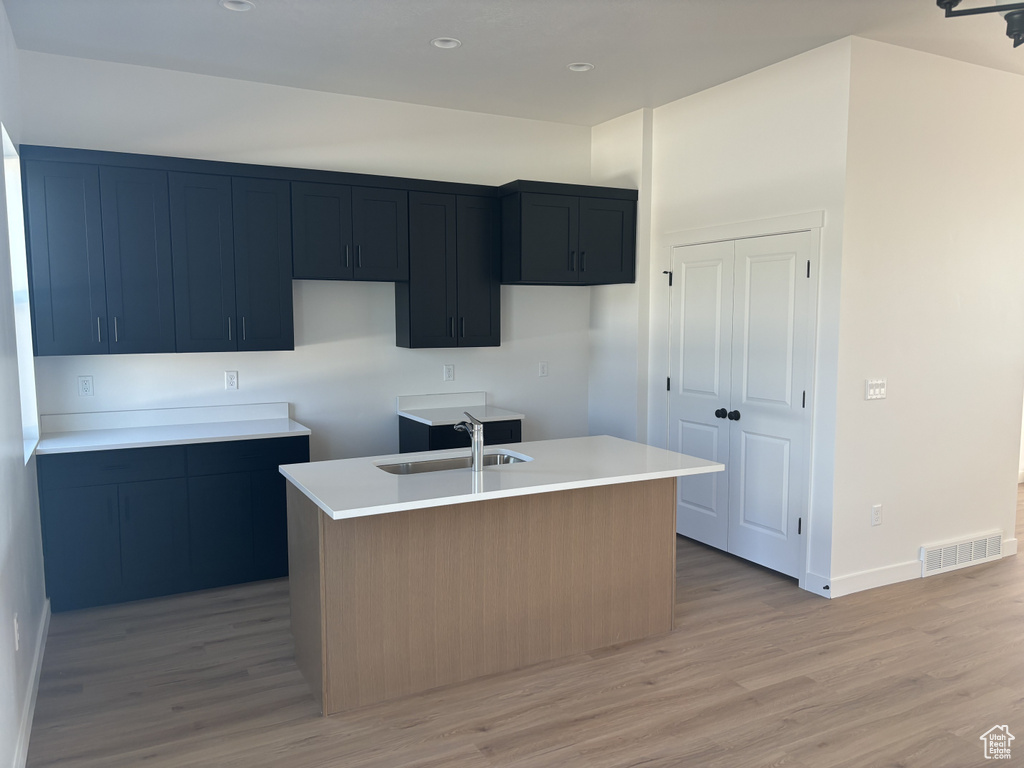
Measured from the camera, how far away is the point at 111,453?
371cm

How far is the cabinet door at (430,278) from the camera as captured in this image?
181 inches

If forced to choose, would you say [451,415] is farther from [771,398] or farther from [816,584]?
[816,584]

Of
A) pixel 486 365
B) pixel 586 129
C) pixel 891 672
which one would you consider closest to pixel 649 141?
pixel 586 129

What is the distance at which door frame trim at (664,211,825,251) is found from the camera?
154 inches

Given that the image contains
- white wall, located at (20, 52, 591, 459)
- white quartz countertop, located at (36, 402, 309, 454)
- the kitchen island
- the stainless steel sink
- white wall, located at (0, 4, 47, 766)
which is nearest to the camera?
white wall, located at (0, 4, 47, 766)

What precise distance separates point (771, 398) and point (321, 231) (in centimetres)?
279

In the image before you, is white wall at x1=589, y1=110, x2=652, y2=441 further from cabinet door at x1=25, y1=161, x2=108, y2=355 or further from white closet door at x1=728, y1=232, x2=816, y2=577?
cabinet door at x1=25, y1=161, x2=108, y2=355

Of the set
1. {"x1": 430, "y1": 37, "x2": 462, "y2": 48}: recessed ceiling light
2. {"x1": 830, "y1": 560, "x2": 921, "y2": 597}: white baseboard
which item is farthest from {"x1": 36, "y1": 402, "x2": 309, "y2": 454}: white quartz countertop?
{"x1": 830, "y1": 560, "x2": 921, "y2": 597}: white baseboard

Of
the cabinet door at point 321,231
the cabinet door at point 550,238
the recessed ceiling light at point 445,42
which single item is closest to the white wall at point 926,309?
the cabinet door at point 550,238

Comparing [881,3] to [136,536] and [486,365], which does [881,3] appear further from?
[136,536]

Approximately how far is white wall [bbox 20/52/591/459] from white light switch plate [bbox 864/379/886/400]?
2.19 meters

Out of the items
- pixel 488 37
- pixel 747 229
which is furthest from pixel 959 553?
pixel 488 37

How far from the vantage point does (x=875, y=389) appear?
3.94 meters

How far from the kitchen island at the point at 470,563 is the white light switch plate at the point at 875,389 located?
1223 mm
